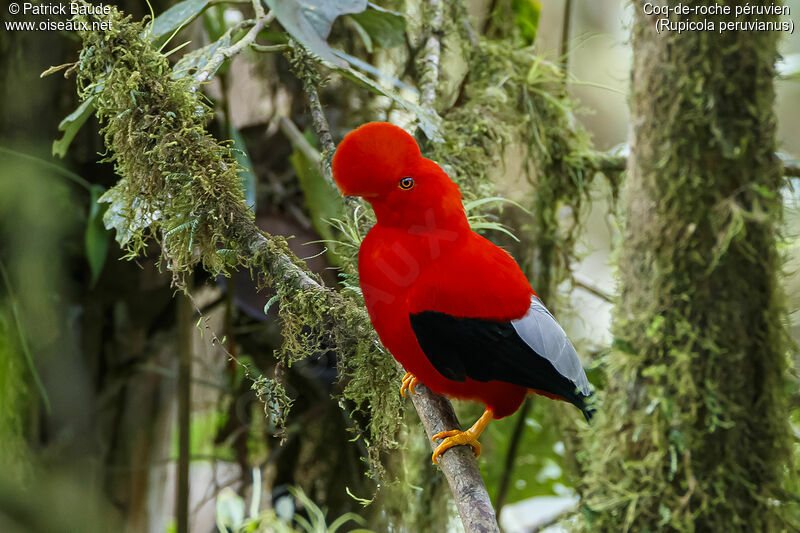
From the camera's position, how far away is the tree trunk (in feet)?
4.45

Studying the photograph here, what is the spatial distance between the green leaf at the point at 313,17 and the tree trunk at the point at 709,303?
2.67ft

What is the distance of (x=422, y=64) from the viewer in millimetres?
1519

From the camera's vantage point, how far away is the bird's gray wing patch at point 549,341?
37.6 inches

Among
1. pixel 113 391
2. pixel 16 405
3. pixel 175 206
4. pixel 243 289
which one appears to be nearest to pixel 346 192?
pixel 175 206

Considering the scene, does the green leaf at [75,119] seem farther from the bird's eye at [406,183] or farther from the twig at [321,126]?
the bird's eye at [406,183]

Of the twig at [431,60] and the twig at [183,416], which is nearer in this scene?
the twig at [431,60]

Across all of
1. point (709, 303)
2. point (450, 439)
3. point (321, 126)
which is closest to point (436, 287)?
point (450, 439)

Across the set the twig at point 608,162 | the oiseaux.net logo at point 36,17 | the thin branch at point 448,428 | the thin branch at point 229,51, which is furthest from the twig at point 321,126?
the twig at point 608,162

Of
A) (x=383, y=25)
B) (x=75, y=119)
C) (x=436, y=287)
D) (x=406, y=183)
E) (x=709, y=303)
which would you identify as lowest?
(x=709, y=303)

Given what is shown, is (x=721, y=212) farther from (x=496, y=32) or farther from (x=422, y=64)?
(x=496, y=32)

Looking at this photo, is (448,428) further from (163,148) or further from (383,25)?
(383,25)

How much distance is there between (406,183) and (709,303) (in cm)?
84

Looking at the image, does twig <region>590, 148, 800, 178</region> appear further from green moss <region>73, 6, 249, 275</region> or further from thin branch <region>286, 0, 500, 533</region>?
green moss <region>73, 6, 249, 275</region>

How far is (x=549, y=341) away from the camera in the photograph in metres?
0.98
